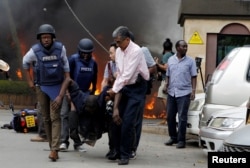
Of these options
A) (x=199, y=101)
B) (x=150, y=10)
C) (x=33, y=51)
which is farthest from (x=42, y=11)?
(x=33, y=51)

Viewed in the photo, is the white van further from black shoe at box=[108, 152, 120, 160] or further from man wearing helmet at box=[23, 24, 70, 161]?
man wearing helmet at box=[23, 24, 70, 161]

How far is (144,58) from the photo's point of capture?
8203 mm

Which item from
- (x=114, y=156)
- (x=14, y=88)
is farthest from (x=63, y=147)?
(x=14, y=88)

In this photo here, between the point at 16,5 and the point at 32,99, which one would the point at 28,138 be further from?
the point at 16,5

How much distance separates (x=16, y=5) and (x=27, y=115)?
10819 millimetres

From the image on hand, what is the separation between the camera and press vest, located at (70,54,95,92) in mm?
8984

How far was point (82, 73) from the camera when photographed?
8.98 m

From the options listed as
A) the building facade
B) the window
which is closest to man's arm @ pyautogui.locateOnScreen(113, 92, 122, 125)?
the building facade

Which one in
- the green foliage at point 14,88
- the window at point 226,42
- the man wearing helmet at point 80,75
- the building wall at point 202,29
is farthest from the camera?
the green foliage at point 14,88

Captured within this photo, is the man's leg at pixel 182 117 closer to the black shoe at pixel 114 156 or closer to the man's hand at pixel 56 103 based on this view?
the black shoe at pixel 114 156

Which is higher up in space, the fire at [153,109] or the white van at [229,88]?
the white van at [229,88]

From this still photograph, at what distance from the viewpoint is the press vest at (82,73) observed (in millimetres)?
8984

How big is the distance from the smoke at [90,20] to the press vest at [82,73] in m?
11.2

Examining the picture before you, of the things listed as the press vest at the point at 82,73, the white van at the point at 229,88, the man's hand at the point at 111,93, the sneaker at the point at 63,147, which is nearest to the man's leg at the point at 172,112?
the white van at the point at 229,88
